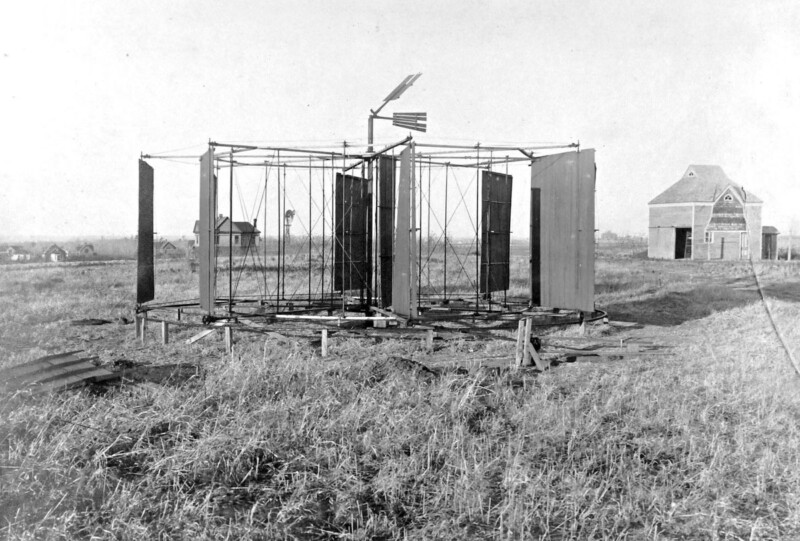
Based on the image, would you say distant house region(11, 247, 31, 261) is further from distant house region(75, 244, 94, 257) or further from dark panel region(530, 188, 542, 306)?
dark panel region(530, 188, 542, 306)

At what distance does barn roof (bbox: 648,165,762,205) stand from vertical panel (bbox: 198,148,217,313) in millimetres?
45845

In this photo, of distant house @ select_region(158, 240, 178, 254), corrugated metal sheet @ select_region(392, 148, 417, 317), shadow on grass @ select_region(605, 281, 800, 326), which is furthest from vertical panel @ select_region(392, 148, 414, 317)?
distant house @ select_region(158, 240, 178, 254)

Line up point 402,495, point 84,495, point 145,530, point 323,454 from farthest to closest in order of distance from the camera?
point 323,454
point 402,495
point 84,495
point 145,530

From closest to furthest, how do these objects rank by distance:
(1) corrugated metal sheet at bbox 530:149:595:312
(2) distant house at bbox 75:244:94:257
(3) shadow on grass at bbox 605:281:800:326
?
1. (1) corrugated metal sheet at bbox 530:149:595:312
2. (3) shadow on grass at bbox 605:281:800:326
3. (2) distant house at bbox 75:244:94:257

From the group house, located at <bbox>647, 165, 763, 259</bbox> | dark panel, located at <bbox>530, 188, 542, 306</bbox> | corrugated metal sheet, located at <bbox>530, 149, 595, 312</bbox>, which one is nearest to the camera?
corrugated metal sheet, located at <bbox>530, 149, 595, 312</bbox>

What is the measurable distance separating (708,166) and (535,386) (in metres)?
52.9

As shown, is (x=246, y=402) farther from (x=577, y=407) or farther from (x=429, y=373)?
(x=577, y=407)

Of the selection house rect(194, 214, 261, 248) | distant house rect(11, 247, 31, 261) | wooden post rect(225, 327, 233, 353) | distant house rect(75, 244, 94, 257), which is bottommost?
wooden post rect(225, 327, 233, 353)

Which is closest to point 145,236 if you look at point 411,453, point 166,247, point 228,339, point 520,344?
point 228,339

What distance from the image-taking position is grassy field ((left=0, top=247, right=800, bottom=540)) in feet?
16.7

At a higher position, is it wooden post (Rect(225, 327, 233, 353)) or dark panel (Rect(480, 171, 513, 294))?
dark panel (Rect(480, 171, 513, 294))

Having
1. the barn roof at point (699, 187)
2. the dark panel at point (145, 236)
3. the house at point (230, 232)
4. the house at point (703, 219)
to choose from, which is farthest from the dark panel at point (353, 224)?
the barn roof at point (699, 187)

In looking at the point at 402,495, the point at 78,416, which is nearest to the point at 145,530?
the point at 402,495

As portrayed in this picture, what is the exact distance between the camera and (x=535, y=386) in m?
9.10
